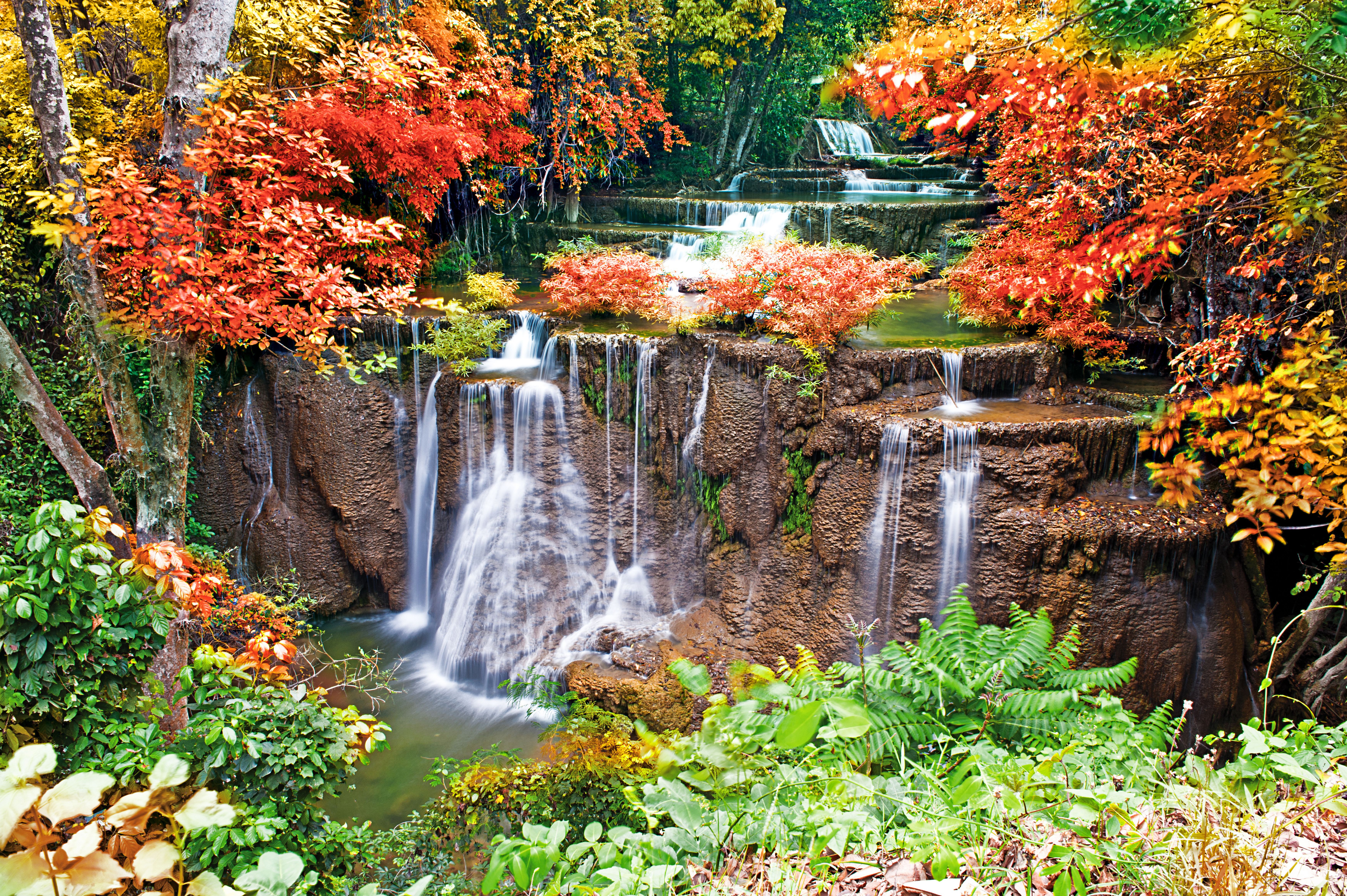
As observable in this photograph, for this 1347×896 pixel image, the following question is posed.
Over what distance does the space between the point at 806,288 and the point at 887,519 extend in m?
2.61

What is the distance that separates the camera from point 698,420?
800cm

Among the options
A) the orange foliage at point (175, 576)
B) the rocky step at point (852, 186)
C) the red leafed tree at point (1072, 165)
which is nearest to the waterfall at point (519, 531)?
the orange foliage at point (175, 576)

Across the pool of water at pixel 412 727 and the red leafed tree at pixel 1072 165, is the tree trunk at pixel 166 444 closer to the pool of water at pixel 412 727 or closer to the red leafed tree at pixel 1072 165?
the pool of water at pixel 412 727

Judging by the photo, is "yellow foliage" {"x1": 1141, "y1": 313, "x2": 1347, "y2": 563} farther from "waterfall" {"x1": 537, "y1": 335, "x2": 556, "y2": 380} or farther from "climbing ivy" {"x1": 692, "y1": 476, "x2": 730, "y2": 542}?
"waterfall" {"x1": 537, "y1": 335, "x2": 556, "y2": 380}

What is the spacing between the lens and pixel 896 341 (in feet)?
26.3

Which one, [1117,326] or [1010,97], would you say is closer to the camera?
[1010,97]

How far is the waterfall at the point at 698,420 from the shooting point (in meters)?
7.80

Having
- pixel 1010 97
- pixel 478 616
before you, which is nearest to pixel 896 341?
pixel 1010 97

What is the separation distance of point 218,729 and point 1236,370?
7877mm

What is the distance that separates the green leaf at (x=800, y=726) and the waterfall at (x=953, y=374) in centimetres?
649

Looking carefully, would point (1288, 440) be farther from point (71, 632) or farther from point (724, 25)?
point (724, 25)

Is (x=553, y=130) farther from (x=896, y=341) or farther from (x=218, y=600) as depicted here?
(x=218, y=600)

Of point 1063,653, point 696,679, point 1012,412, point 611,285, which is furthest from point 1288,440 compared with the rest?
point 611,285

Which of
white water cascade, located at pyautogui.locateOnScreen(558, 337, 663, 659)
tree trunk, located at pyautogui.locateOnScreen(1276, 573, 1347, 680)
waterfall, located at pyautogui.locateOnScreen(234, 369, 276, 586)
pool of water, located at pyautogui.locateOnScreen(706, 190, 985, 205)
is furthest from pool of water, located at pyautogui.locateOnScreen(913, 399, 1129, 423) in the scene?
waterfall, located at pyautogui.locateOnScreen(234, 369, 276, 586)
